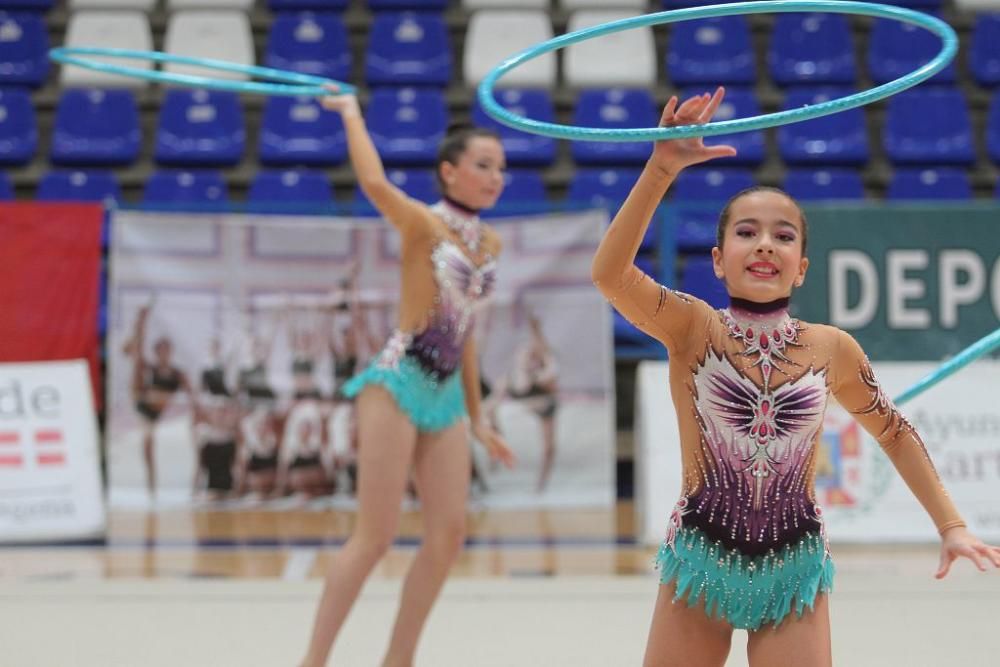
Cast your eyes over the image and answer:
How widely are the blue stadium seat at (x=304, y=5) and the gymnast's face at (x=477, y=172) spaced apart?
19.6ft

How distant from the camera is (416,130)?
8828mm

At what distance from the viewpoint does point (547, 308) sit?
7.52 metres

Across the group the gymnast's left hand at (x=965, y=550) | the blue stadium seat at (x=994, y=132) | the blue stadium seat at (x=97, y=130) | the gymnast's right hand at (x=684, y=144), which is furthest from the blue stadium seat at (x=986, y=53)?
the gymnast's right hand at (x=684, y=144)

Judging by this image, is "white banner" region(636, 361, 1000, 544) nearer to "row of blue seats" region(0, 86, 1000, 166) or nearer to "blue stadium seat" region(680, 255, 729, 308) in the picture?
"blue stadium seat" region(680, 255, 729, 308)

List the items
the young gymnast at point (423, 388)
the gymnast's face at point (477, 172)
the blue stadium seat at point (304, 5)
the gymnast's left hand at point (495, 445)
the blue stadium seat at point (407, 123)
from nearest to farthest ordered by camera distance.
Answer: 1. the young gymnast at point (423, 388)
2. the gymnast's face at point (477, 172)
3. the gymnast's left hand at point (495, 445)
4. the blue stadium seat at point (407, 123)
5. the blue stadium seat at point (304, 5)

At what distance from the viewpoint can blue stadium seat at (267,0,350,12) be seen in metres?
9.77

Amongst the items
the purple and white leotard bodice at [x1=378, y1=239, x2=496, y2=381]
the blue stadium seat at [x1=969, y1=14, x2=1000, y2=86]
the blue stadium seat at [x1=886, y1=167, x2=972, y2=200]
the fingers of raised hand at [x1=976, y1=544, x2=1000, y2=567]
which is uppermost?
the blue stadium seat at [x1=969, y1=14, x2=1000, y2=86]

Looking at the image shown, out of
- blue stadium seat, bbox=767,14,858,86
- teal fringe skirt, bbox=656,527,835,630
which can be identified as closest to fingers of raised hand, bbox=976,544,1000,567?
teal fringe skirt, bbox=656,527,835,630

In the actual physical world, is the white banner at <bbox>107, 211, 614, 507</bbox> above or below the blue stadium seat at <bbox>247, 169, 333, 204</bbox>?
below

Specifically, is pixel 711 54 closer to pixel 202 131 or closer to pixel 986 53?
pixel 986 53

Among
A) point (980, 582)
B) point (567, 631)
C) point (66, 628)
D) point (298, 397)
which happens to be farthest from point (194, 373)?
point (980, 582)

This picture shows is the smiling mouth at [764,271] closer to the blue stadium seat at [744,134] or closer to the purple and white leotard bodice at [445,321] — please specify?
the purple and white leotard bodice at [445,321]

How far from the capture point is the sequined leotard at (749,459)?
2.68 meters

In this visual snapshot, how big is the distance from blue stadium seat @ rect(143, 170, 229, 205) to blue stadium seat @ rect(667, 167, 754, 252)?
287cm
